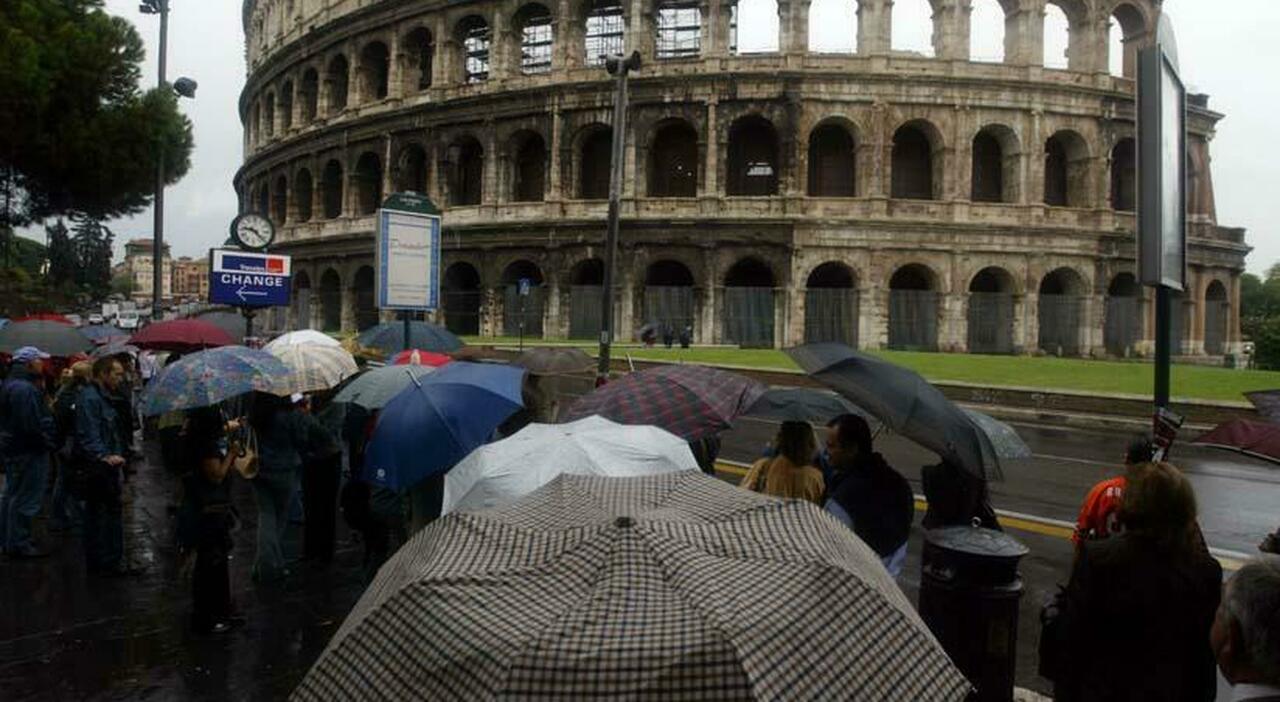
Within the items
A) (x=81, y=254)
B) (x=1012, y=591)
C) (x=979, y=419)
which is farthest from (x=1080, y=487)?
(x=81, y=254)

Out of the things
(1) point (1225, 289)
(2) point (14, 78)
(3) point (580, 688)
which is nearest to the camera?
(3) point (580, 688)

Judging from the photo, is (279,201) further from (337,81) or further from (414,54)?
(414,54)

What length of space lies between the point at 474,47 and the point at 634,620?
42.0m

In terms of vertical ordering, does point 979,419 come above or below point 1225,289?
below

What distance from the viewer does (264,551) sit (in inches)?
259

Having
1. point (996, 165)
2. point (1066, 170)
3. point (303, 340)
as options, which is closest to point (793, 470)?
point (303, 340)

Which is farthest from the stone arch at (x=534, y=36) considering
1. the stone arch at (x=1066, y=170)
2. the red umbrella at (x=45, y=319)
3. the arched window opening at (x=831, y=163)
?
the red umbrella at (x=45, y=319)

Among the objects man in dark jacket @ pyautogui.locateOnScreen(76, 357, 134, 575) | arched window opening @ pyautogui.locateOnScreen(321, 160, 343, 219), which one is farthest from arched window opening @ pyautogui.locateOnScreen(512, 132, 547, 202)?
man in dark jacket @ pyautogui.locateOnScreen(76, 357, 134, 575)

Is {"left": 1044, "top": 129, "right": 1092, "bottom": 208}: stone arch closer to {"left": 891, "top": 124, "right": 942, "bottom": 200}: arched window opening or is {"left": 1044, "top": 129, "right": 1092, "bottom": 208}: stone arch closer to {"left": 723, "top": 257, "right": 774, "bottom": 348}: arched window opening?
{"left": 891, "top": 124, "right": 942, "bottom": 200}: arched window opening

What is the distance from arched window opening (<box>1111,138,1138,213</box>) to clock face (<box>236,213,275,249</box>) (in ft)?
106

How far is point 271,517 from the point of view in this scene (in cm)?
657

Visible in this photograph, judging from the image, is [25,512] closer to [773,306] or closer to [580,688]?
[580,688]

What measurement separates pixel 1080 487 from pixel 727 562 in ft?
33.6

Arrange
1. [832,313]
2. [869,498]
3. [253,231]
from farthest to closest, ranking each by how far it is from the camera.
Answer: [832,313] < [253,231] < [869,498]
